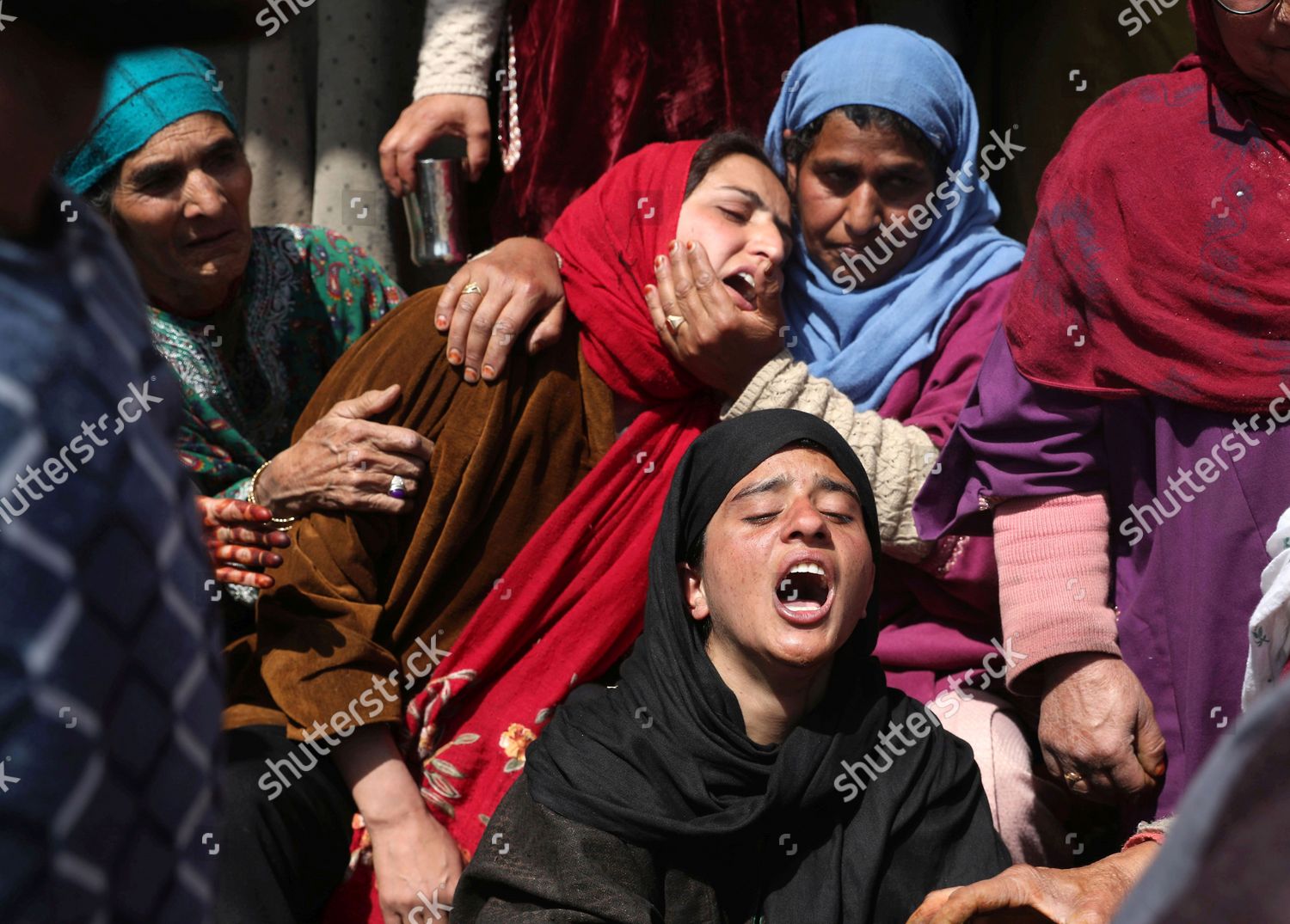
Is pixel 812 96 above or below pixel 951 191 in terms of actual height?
above

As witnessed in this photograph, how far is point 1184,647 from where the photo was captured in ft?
7.30

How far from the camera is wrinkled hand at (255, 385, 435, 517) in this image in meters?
2.63

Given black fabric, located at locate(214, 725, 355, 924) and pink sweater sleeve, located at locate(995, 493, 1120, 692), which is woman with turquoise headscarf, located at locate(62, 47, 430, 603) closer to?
black fabric, located at locate(214, 725, 355, 924)

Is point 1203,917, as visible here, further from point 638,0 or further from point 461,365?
point 638,0

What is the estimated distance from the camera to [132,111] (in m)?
2.97

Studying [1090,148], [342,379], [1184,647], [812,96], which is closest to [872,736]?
[1184,647]

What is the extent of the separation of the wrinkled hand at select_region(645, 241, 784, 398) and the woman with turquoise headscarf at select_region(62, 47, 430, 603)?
55 centimetres

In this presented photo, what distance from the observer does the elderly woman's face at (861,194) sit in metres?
3.02

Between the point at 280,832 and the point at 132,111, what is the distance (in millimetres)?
1520

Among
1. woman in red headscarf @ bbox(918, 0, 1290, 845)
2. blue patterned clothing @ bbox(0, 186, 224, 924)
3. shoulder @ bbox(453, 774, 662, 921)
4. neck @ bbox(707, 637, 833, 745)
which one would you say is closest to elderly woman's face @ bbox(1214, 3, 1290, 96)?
woman in red headscarf @ bbox(918, 0, 1290, 845)

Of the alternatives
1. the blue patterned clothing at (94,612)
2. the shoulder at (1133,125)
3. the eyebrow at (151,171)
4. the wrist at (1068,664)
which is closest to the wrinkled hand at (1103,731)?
the wrist at (1068,664)

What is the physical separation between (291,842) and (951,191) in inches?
74.4

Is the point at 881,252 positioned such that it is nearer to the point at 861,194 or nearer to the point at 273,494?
the point at 861,194

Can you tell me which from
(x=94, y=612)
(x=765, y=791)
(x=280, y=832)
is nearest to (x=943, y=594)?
(x=765, y=791)
